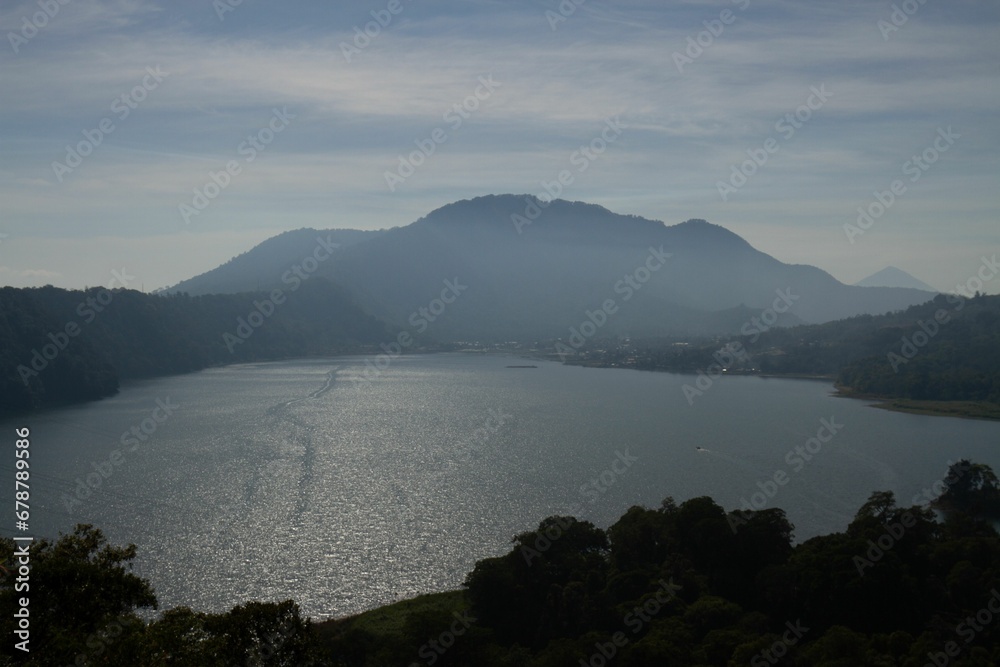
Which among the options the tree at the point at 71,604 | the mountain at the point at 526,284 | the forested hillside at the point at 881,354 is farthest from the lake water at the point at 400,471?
the mountain at the point at 526,284

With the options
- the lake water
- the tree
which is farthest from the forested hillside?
the tree

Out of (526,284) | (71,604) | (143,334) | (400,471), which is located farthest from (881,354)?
(526,284)

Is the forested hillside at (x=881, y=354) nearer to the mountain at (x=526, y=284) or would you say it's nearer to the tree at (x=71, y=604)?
the mountain at (x=526, y=284)

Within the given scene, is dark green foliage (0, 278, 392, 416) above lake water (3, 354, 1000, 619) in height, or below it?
above

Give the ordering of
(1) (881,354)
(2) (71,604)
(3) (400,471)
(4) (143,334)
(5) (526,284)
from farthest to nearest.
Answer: (5) (526,284)
(4) (143,334)
(1) (881,354)
(3) (400,471)
(2) (71,604)

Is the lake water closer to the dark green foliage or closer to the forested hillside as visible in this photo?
the dark green foliage

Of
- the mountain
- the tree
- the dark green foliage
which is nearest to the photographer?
the tree

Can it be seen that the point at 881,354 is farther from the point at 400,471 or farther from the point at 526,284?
the point at 526,284

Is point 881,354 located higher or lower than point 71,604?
lower
